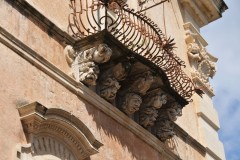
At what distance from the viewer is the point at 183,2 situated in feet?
45.2

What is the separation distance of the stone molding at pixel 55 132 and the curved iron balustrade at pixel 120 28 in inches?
60.1

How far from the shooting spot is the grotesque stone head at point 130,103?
9.81 metres

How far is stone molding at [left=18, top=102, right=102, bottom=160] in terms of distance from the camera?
7.75m

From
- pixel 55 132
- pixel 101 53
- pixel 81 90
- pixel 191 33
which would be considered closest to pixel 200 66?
pixel 191 33

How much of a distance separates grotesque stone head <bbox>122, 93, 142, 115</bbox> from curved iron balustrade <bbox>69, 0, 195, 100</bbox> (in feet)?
1.99

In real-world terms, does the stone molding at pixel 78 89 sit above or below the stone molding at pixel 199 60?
below

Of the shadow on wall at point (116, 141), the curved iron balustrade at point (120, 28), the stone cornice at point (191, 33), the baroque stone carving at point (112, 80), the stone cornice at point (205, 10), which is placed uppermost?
the stone cornice at point (205, 10)

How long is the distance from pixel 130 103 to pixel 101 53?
3.46 ft

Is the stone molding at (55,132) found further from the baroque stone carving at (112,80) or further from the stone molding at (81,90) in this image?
the baroque stone carving at (112,80)

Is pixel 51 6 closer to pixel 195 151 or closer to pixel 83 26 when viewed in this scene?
pixel 83 26

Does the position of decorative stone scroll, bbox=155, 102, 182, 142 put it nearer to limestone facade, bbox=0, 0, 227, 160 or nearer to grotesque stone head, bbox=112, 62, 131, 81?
limestone facade, bbox=0, 0, 227, 160

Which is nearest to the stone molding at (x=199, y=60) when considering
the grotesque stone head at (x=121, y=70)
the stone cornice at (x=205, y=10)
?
the stone cornice at (x=205, y=10)

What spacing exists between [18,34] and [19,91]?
0.77m

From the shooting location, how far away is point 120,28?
9.84 m
